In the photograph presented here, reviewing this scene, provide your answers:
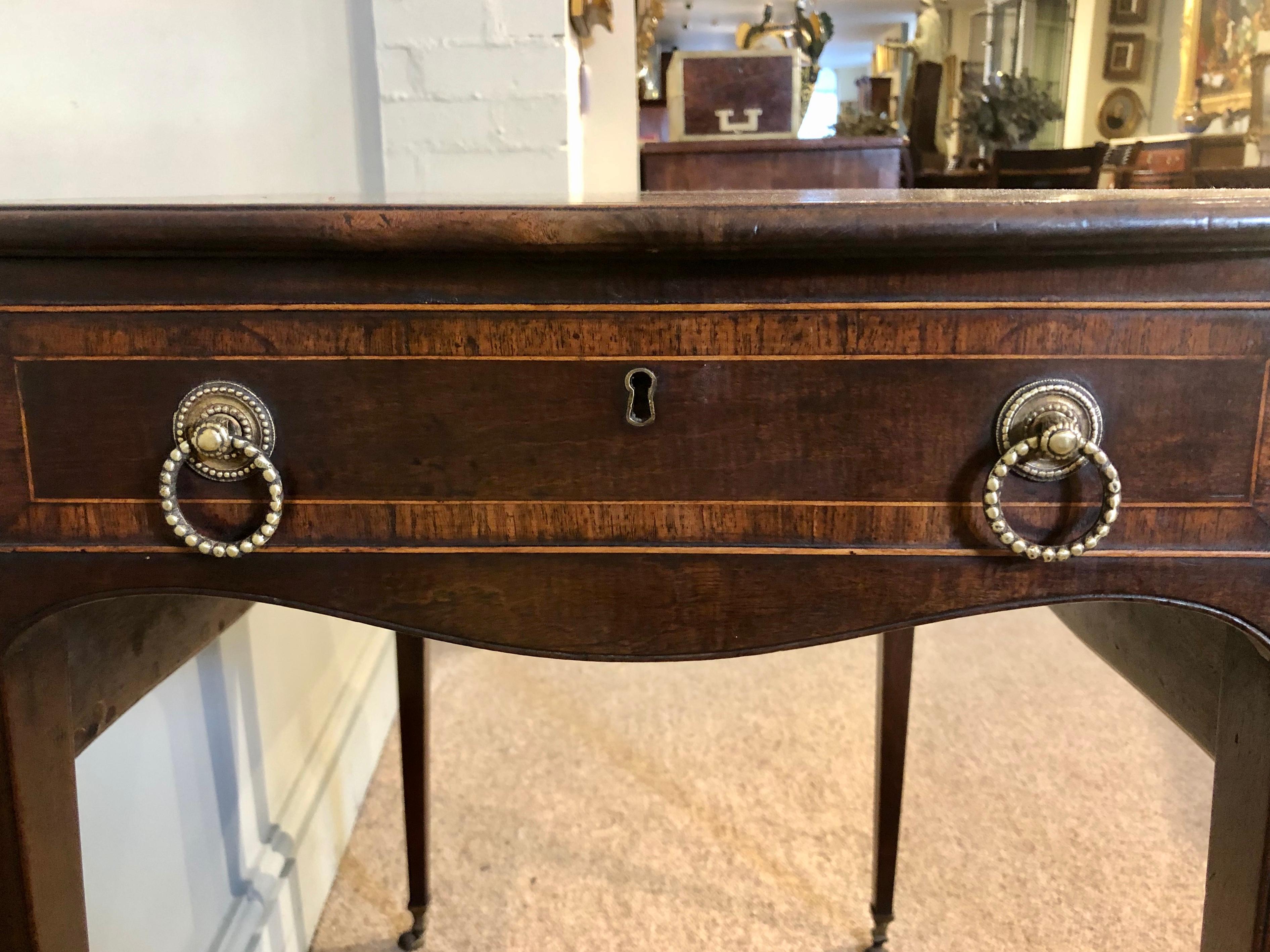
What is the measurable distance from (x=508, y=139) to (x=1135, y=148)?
980 mm

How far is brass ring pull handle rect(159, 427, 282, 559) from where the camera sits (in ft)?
1.50

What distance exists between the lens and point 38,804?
20.7 inches

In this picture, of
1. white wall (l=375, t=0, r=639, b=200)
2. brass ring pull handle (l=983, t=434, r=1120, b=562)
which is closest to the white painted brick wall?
white wall (l=375, t=0, r=639, b=200)

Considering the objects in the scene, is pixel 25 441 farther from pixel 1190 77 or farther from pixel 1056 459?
pixel 1190 77

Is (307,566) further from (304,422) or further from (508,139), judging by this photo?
(508,139)

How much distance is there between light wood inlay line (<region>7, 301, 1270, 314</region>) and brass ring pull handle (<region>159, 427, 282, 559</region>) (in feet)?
0.23

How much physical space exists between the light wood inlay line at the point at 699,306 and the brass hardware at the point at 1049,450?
0.04 metres

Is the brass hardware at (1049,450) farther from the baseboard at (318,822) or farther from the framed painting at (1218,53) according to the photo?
the framed painting at (1218,53)

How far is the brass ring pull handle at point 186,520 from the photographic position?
0.46 meters

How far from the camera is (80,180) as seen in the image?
75 centimetres

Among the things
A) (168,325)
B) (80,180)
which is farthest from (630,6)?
(168,325)

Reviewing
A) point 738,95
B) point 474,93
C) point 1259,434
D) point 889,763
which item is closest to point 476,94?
point 474,93

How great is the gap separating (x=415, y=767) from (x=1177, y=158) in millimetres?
→ 1376

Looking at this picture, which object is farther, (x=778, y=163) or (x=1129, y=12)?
(x=778, y=163)
